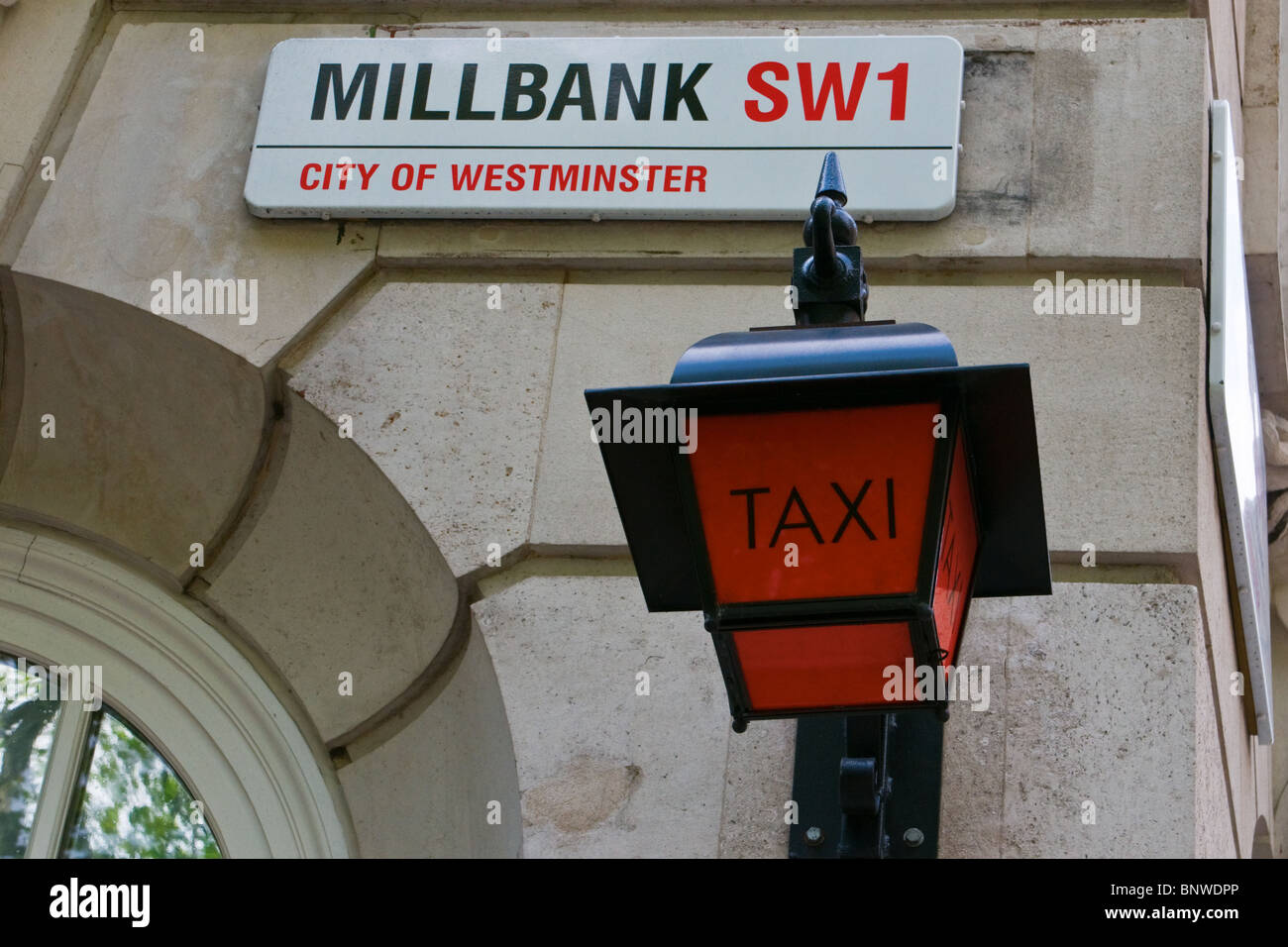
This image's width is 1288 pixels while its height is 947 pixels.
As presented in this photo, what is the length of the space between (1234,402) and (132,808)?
2.48 m

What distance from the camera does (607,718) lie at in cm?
354

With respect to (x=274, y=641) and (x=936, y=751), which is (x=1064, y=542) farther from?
(x=274, y=641)

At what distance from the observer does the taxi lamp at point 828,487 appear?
2.47 m

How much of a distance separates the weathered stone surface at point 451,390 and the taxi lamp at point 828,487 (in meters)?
1.13

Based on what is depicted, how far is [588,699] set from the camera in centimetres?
356

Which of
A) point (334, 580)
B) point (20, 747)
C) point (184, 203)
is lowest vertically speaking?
point (20, 747)

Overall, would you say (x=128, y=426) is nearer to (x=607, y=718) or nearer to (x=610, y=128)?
(x=610, y=128)

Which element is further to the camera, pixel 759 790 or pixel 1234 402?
pixel 1234 402

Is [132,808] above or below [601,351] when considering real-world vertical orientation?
below

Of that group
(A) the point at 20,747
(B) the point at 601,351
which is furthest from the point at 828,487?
(A) the point at 20,747

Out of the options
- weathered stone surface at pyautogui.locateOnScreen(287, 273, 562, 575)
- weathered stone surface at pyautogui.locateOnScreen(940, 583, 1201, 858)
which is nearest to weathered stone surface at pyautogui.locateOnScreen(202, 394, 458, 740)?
weathered stone surface at pyautogui.locateOnScreen(287, 273, 562, 575)

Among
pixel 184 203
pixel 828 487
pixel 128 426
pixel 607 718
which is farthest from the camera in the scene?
pixel 128 426

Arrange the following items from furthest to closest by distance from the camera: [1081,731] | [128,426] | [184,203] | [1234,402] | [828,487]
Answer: [128,426] → [184,203] → [1234,402] → [1081,731] → [828,487]

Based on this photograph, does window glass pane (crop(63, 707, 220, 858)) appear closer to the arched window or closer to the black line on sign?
the arched window
